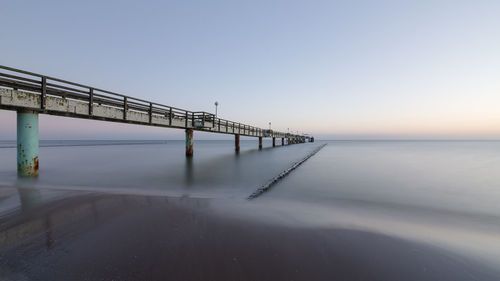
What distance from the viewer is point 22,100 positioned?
812cm

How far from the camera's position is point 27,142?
888cm

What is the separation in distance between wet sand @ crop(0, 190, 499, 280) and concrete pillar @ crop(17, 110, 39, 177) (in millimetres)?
6513

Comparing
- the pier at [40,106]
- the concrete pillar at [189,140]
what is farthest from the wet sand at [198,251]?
the concrete pillar at [189,140]

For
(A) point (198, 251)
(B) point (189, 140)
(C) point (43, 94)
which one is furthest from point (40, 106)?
(B) point (189, 140)

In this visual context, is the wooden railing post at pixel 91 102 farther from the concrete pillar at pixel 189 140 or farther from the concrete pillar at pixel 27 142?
the concrete pillar at pixel 189 140

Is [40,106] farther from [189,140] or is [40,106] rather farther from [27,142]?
[189,140]

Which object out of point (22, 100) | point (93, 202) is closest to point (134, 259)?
point (93, 202)

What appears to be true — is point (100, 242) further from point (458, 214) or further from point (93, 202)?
point (458, 214)

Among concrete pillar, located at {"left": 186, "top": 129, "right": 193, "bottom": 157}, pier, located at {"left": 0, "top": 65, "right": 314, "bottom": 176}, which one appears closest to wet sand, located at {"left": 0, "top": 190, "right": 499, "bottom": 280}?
pier, located at {"left": 0, "top": 65, "right": 314, "bottom": 176}

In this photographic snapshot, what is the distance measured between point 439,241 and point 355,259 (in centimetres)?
242

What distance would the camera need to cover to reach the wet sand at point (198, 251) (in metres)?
2.57

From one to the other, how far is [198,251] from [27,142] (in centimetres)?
1116

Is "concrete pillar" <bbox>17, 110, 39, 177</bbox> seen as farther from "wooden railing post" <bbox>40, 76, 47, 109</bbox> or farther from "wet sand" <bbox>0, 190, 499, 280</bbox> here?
"wet sand" <bbox>0, 190, 499, 280</bbox>

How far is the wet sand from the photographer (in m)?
2.57
